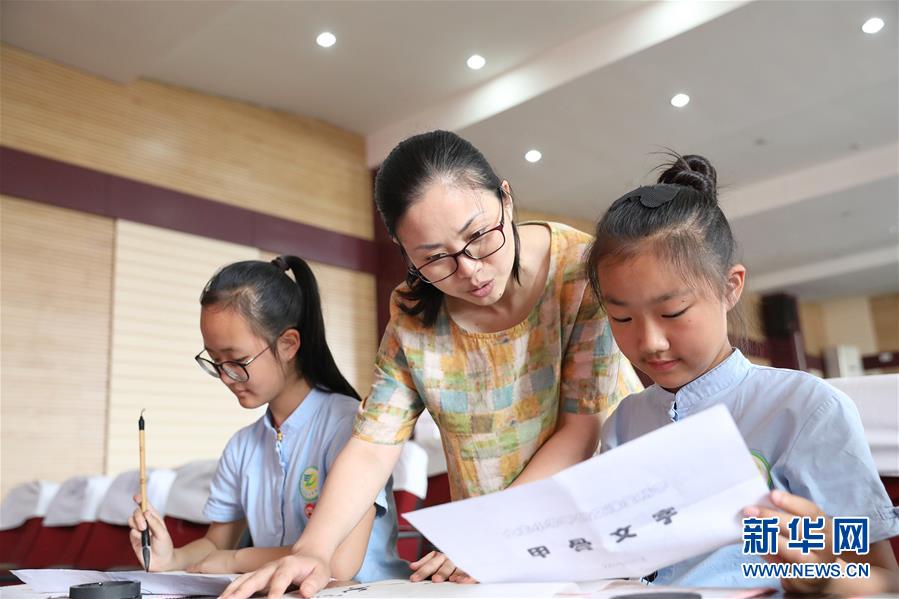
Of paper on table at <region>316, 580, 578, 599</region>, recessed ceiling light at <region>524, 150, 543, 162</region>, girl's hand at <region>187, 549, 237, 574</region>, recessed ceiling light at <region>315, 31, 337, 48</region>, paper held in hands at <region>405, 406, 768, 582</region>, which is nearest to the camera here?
paper held in hands at <region>405, 406, 768, 582</region>

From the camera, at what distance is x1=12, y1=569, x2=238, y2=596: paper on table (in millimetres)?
1102

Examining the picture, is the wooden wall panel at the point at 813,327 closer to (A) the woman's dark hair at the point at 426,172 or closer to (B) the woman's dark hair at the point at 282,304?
(B) the woman's dark hair at the point at 282,304

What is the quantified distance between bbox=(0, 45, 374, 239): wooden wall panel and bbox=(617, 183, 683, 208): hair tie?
5380mm

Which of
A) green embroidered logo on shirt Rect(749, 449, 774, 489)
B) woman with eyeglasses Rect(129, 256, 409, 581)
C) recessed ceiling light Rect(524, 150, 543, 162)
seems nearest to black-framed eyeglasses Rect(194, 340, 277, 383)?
woman with eyeglasses Rect(129, 256, 409, 581)

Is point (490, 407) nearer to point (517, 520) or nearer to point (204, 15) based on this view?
point (517, 520)

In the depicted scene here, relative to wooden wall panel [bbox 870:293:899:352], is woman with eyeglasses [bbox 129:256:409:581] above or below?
below

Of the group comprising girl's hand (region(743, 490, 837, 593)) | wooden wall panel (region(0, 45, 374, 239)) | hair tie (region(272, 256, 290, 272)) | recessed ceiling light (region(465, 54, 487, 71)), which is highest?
recessed ceiling light (region(465, 54, 487, 71))

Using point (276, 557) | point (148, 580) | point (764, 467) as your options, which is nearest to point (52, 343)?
point (276, 557)

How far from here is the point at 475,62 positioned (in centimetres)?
637

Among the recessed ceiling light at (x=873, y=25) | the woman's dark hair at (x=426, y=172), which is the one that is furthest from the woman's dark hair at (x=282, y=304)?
the recessed ceiling light at (x=873, y=25)

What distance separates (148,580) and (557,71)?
5.61 metres

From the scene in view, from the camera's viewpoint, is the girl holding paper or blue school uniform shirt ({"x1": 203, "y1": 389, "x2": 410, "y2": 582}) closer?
the girl holding paper

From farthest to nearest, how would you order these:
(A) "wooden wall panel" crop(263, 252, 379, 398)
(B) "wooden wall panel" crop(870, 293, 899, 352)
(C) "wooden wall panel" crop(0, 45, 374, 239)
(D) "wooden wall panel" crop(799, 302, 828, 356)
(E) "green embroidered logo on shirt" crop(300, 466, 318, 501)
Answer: (B) "wooden wall panel" crop(870, 293, 899, 352) < (D) "wooden wall panel" crop(799, 302, 828, 356) < (A) "wooden wall panel" crop(263, 252, 379, 398) < (C) "wooden wall panel" crop(0, 45, 374, 239) < (E) "green embroidered logo on shirt" crop(300, 466, 318, 501)

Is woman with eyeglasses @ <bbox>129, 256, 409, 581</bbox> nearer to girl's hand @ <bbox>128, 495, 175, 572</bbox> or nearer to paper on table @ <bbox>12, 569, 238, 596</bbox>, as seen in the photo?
girl's hand @ <bbox>128, 495, 175, 572</bbox>
